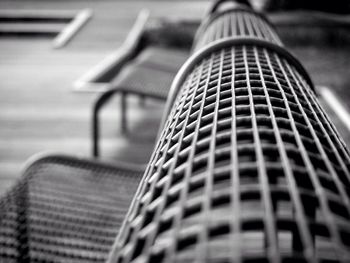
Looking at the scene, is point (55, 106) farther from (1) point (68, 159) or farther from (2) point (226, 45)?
(2) point (226, 45)

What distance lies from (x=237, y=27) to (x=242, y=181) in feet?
2.25

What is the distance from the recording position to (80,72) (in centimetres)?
427

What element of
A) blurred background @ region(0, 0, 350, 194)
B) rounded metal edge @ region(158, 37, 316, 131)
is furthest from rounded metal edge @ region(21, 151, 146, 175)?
blurred background @ region(0, 0, 350, 194)

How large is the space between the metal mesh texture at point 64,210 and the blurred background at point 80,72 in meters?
0.90

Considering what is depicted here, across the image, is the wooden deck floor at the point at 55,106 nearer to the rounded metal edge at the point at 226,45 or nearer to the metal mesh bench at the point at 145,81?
the metal mesh bench at the point at 145,81

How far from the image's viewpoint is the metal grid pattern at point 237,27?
1015mm

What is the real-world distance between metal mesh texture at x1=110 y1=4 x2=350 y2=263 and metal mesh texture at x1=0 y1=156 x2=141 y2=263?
487 mm

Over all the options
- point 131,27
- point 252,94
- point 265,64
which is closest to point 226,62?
point 265,64

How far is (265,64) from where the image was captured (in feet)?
2.63

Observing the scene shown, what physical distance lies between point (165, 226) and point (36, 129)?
281cm

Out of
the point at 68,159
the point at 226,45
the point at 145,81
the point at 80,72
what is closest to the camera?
the point at 226,45

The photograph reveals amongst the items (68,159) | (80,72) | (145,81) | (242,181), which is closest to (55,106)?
(80,72)

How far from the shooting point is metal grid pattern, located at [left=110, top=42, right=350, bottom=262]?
0.38 meters

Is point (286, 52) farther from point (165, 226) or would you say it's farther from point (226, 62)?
point (165, 226)
